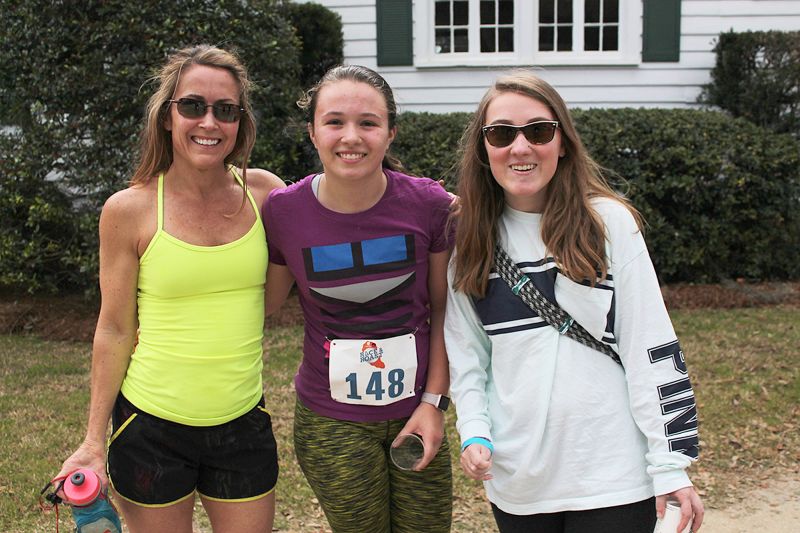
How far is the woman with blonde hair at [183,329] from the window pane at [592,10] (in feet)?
25.2

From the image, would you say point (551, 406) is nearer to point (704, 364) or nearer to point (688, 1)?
point (704, 364)

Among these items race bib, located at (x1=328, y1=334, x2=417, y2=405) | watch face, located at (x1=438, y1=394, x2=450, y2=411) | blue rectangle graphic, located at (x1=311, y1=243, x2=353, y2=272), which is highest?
blue rectangle graphic, located at (x1=311, y1=243, x2=353, y2=272)

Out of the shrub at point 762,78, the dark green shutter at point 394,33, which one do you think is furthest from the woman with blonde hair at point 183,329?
the shrub at point 762,78

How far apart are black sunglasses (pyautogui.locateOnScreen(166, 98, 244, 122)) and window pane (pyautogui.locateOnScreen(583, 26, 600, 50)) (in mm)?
7715

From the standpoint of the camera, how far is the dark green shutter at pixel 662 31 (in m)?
8.82

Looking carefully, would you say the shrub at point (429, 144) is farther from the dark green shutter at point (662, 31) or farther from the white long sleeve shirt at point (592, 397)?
the white long sleeve shirt at point (592, 397)

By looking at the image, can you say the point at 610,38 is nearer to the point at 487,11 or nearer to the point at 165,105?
the point at 487,11

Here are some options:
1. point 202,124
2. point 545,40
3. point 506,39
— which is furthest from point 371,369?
point 545,40

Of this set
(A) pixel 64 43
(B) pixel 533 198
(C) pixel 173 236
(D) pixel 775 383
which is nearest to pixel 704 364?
(D) pixel 775 383

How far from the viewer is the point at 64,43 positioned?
6.50 metres

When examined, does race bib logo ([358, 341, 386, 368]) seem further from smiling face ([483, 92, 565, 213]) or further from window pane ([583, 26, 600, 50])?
window pane ([583, 26, 600, 50])

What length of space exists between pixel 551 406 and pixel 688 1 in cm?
823

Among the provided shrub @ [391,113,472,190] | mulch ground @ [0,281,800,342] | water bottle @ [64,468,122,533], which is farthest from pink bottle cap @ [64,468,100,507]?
shrub @ [391,113,472,190]

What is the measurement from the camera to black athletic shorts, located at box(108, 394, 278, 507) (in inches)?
90.3
